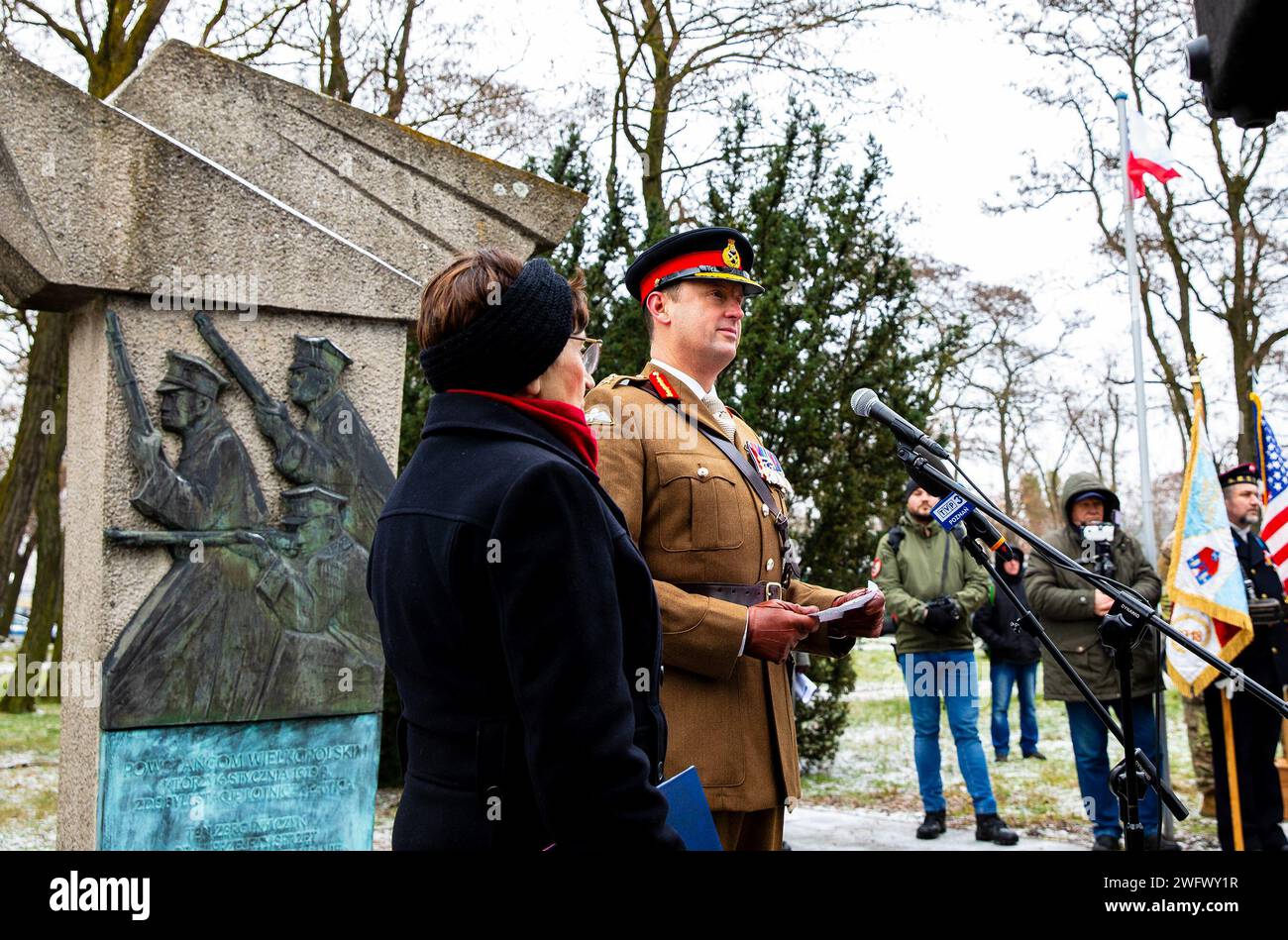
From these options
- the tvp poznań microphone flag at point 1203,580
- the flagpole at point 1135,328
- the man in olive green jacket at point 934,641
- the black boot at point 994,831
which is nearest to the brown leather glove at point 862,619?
the tvp poznań microphone flag at point 1203,580

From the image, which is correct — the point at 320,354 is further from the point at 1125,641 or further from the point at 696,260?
the point at 1125,641

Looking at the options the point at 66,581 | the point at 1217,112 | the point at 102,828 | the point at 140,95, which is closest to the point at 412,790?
the point at 1217,112

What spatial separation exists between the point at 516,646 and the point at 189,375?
2523 millimetres

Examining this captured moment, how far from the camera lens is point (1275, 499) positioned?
622 cm

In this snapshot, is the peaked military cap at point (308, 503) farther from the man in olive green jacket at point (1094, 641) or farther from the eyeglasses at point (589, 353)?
the man in olive green jacket at point (1094, 641)

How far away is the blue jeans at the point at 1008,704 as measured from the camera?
9.08 metres

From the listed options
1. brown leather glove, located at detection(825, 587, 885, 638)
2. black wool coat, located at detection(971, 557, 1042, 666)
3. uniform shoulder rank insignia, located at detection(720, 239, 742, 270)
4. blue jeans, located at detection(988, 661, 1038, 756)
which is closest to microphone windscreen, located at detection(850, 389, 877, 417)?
brown leather glove, located at detection(825, 587, 885, 638)

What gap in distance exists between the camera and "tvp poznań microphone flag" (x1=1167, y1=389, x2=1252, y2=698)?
18.6 feet

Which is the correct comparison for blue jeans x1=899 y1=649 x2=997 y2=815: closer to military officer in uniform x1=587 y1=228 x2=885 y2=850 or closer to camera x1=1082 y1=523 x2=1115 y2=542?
camera x1=1082 y1=523 x2=1115 y2=542

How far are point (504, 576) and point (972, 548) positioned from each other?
1.60 m

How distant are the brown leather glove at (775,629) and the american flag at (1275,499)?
14.3 ft

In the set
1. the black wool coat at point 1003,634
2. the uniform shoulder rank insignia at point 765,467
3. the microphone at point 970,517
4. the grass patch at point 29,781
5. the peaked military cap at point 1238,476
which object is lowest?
the grass patch at point 29,781

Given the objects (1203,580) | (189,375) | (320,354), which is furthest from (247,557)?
(1203,580)
